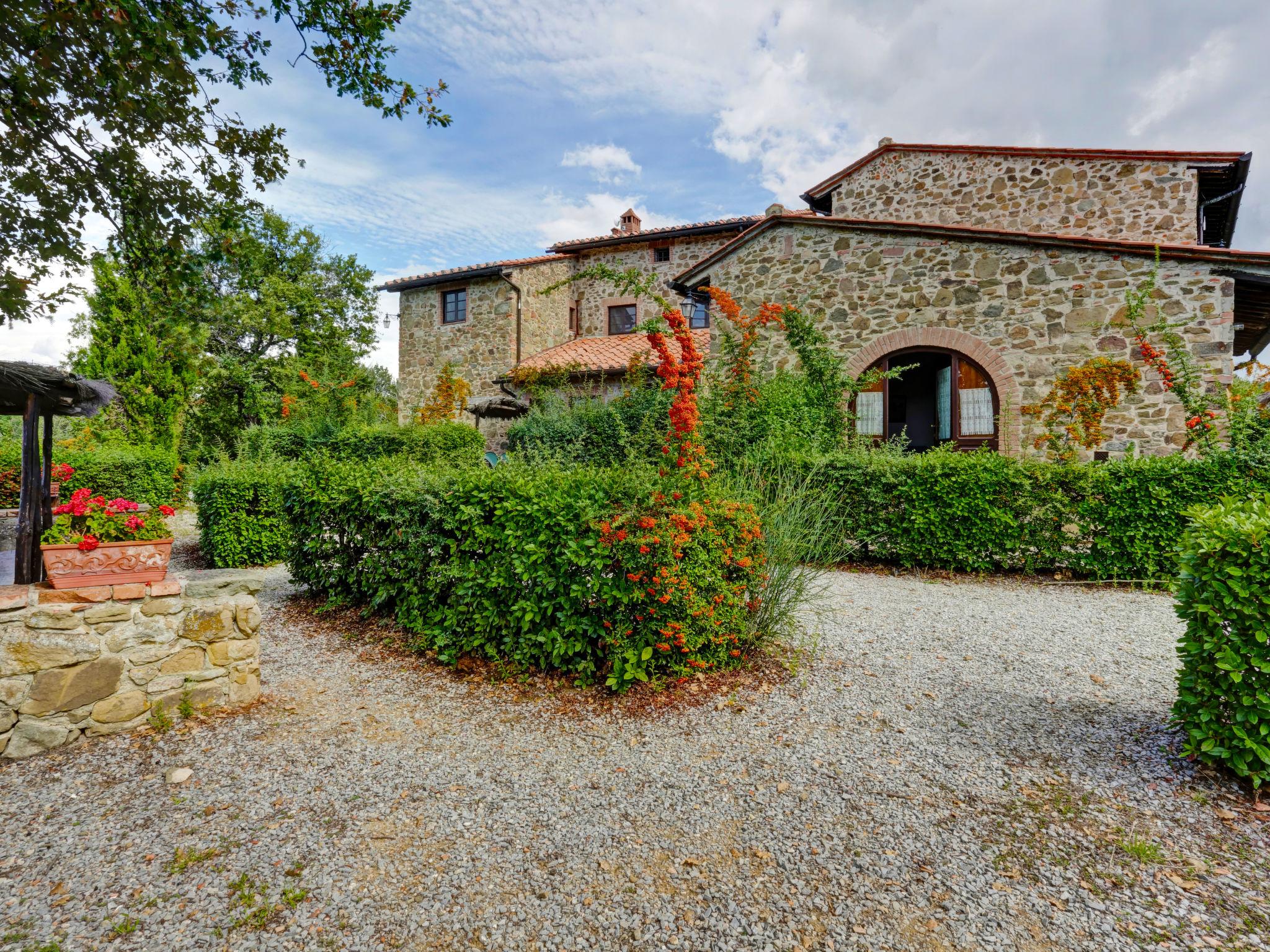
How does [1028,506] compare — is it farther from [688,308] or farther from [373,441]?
[688,308]

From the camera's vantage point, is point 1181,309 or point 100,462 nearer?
point 1181,309

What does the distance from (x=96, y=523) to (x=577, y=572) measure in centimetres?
271

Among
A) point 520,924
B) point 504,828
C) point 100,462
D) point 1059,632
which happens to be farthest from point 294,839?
point 100,462

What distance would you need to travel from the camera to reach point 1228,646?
2693 mm

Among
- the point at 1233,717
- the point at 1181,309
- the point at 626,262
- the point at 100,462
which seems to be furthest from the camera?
the point at 626,262

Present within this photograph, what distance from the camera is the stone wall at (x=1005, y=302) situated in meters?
8.52

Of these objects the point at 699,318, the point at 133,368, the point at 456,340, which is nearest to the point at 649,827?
the point at 133,368

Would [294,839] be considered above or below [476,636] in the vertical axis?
below

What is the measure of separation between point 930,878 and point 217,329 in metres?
24.0

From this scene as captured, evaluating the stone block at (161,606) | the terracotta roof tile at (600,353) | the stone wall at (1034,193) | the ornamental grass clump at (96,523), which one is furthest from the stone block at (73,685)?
Answer: the stone wall at (1034,193)

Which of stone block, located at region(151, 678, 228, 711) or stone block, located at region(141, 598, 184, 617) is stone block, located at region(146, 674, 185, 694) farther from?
stone block, located at region(141, 598, 184, 617)

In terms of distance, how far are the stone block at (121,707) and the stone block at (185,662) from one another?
6.0 inches

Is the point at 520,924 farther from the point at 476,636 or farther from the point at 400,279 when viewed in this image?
the point at 400,279

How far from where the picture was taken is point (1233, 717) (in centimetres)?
272
